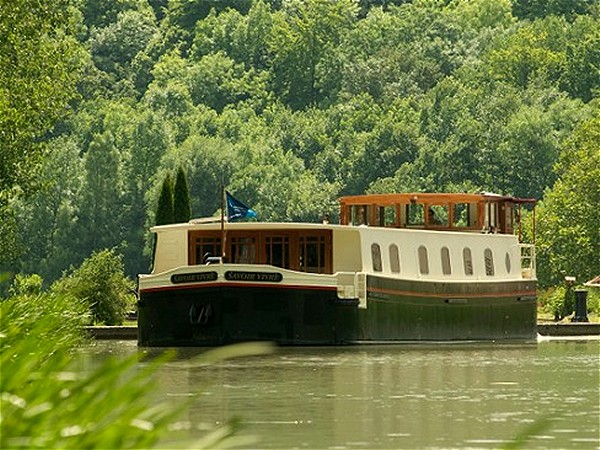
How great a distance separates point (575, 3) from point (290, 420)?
17538 cm

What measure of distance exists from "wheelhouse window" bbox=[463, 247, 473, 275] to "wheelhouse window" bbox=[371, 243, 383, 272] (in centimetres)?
347

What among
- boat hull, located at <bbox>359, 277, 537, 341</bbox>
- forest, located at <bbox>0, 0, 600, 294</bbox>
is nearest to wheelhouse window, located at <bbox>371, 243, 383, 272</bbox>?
boat hull, located at <bbox>359, 277, 537, 341</bbox>

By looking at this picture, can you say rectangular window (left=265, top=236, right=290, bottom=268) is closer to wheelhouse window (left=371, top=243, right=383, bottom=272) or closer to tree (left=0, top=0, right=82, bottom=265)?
wheelhouse window (left=371, top=243, right=383, bottom=272)

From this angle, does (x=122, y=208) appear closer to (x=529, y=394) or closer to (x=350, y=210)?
(x=350, y=210)

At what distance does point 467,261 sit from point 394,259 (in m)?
3.20

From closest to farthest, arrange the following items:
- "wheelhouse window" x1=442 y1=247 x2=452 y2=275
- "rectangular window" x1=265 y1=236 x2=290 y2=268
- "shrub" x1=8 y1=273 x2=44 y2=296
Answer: "rectangular window" x1=265 y1=236 x2=290 y2=268, "wheelhouse window" x1=442 y1=247 x2=452 y2=275, "shrub" x1=8 y1=273 x2=44 y2=296

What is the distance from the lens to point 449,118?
162375 millimetres

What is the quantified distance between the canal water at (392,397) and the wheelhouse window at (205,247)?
536cm

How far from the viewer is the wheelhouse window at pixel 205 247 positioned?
4972cm

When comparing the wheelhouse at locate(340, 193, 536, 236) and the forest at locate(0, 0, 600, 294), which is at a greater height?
the forest at locate(0, 0, 600, 294)

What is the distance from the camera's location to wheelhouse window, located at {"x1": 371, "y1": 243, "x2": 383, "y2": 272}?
48656 millimetres

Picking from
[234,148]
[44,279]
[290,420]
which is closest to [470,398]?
[290,420]

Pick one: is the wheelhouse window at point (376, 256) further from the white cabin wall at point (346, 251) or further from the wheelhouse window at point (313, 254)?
the wheelhouse window at point (313, 254)

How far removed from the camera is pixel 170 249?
50.6 meters
